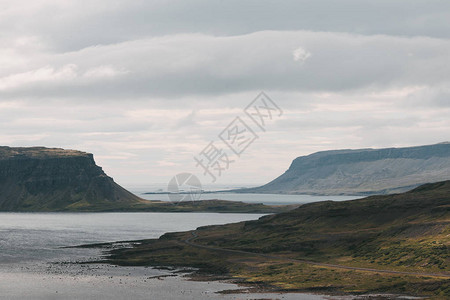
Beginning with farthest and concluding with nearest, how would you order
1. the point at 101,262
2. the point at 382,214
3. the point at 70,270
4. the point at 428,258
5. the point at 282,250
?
the point at 382,214 < the point at 282,250 < the point at 101,262 < the point at 70,270 < the point at 428,258

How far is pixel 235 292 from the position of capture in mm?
113625

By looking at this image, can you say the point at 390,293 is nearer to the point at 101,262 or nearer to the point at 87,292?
the point at 87,292

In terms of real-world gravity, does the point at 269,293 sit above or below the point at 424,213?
below

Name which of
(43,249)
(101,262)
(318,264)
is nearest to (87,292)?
(101,262)

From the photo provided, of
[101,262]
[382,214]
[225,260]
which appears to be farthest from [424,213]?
[101,262]

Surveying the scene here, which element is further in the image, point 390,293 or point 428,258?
point 428,258

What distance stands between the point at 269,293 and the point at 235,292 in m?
7.12

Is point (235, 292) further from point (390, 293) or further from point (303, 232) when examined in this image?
point (303, 232)

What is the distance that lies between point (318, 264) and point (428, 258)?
28684 millimetres

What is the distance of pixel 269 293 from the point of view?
373 ft

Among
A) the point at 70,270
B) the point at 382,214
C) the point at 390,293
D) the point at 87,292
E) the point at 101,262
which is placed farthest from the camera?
the point at 382,214

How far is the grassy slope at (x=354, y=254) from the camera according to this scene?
118 m

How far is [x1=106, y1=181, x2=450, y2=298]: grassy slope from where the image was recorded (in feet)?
389

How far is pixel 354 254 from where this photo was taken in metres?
155
